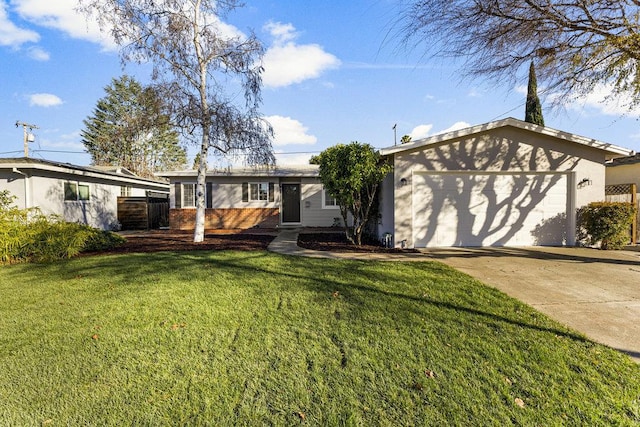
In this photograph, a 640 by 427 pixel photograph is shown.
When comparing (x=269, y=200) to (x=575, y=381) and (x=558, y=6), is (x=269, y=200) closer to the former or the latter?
(x=558, y=6)

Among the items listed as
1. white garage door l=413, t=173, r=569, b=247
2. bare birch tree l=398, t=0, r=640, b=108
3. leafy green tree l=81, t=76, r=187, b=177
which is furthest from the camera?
leafy green tree l=81, t=76, r=187, b=177

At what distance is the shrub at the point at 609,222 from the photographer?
8.24 m

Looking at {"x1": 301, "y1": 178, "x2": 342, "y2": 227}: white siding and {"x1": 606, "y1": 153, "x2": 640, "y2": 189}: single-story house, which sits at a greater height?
{"x1": 606, "y1": 153, "x2": 640, "y2": 189}: single-story house

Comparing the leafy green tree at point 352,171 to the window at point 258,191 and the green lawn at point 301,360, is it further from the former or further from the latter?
the window at point 258,191

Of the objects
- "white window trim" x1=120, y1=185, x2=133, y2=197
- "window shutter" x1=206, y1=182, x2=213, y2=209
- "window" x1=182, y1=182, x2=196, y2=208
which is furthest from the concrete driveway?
"white window trim" x1=120, y1=185, x2=133, y2=197

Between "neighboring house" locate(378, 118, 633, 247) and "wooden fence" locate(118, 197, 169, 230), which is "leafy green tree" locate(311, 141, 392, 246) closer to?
"neighboring house" locate(378, 118, 633, 247)

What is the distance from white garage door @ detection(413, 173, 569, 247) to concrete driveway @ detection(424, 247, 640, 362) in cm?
57

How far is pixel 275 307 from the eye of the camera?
13.3ft

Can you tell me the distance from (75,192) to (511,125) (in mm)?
17467

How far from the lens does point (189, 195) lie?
1481cm

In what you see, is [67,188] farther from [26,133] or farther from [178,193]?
[26,133]

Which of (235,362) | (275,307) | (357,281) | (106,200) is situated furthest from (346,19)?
(106,200)

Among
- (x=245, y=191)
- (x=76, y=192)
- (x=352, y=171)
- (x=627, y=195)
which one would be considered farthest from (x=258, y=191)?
(x=627, y=195)

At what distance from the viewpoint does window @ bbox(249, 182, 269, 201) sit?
49.2 ft
